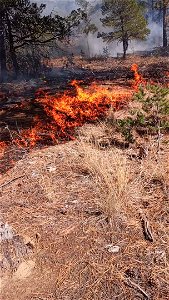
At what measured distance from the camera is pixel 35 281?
296 cm

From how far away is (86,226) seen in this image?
3.45 meters

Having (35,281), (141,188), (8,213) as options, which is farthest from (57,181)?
(35,281)

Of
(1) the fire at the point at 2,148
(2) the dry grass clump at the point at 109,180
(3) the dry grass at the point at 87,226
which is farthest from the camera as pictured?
(1) the fire at the point at 2,148

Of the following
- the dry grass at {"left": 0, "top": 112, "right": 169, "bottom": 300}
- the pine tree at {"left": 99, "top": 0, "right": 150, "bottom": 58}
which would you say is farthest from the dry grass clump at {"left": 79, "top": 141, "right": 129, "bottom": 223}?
the pine tree at {"left": 99, "top": 0, "right": 150, "bottom": 58}

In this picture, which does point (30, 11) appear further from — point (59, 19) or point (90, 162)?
point (90, 162)

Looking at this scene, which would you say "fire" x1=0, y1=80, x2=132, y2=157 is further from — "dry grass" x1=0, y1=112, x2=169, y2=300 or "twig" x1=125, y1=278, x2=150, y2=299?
"twig" x1=125, y1=278, x2=150, y2=299

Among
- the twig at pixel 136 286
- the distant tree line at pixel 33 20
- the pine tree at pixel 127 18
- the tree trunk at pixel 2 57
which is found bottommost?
the twig at pixel 136 286

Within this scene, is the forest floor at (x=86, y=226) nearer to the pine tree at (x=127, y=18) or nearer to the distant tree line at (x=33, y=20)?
the distant tree line at (x=33, y=20)

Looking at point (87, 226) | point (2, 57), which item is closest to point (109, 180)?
point (87, 226)

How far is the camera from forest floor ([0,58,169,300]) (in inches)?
112

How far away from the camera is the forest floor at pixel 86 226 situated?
285 cm

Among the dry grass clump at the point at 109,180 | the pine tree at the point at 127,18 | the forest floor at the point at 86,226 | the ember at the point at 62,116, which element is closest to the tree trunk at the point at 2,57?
the ember at the point at 62,116

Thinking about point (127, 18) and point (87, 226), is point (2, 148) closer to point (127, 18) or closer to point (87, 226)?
point (87, 226)

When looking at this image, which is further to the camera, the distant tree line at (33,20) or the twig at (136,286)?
the distant tree line at (33,20)
